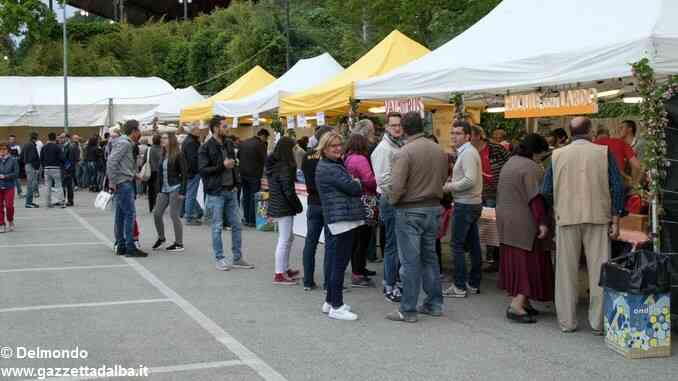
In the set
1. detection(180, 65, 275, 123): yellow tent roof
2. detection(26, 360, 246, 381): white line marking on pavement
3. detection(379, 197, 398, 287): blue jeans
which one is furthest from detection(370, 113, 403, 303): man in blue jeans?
detection(180, 65, 275, 123): yellow tent roof

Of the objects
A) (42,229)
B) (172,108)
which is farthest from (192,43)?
(42,229)

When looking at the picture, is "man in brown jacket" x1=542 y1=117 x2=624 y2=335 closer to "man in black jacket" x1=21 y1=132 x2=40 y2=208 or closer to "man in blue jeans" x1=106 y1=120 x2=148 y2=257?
"man in blue jeans" x1=106 y1=120 x2=148 y2=257

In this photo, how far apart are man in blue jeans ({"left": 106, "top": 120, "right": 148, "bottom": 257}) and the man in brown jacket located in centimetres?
618

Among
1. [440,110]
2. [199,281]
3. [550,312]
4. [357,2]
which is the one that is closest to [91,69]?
[357,2]

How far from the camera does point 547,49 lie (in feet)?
25.0

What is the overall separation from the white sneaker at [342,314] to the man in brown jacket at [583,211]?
1.83 meters

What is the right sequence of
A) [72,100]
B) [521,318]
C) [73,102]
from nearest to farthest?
[521,318] < [73,102] < [72,100]

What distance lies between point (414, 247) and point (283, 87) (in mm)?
10686

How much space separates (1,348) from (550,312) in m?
4.90

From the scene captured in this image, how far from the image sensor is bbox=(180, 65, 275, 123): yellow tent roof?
1988cm

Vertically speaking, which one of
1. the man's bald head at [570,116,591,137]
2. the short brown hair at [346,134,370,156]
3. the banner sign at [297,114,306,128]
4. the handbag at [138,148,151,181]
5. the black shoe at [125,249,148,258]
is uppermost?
the banner sign at [297,114,306,128]

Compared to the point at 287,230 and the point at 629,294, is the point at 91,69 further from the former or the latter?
the point at 629,294

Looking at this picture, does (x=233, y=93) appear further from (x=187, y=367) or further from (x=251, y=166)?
(x=187, y=367)

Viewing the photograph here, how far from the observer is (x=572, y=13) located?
808 centimetres
